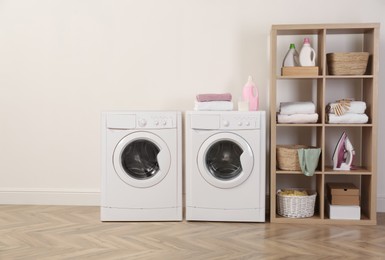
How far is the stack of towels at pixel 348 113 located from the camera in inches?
154

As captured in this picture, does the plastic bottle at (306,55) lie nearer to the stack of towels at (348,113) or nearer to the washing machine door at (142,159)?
the stack of towels at (348,113)

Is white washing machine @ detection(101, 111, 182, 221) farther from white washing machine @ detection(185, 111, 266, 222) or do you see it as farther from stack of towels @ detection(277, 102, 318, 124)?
stack of towels @ detection(277, 102, 318, 124)

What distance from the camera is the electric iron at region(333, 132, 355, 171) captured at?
13.1ft

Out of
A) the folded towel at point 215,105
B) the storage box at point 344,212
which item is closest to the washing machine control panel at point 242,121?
the folded towel at point 215,105

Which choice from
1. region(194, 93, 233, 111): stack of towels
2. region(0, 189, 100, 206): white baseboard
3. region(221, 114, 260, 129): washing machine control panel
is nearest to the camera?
region(221, 114, 260, 129): washing machine control panel

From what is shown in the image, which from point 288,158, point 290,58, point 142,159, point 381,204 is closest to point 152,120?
point 142,159

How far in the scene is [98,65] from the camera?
178 inches

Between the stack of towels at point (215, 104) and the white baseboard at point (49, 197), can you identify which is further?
the white baseboard at point (49, 197)

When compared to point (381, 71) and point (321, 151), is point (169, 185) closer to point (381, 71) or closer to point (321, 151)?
point (321, 151)

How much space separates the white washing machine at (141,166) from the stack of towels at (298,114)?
774 mm

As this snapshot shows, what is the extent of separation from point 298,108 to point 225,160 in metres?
0.65

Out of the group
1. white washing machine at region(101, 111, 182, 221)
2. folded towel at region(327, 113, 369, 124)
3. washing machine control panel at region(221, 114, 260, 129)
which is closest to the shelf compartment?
folded towel at region(327, 113, 369, 124)

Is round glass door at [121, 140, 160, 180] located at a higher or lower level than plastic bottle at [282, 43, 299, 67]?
lower

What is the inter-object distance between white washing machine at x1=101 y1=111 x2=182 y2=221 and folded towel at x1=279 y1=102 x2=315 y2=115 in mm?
784
